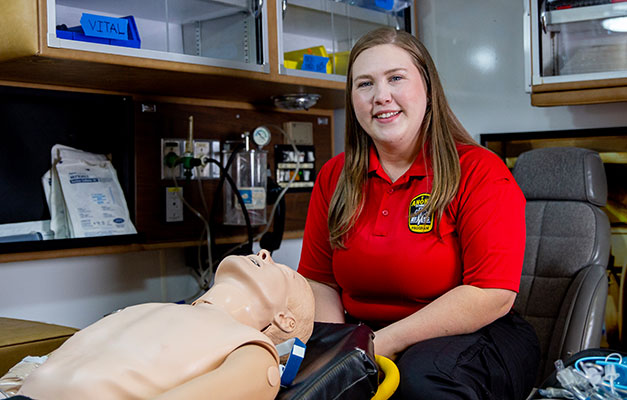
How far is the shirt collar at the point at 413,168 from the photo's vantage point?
1516mm

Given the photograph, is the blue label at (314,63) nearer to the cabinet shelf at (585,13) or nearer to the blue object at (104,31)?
the blue object at (104,31)

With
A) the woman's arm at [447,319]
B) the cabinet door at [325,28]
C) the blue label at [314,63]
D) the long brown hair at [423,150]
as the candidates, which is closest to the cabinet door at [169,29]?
the cabinet door at [325,28]

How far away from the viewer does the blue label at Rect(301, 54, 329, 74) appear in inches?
86.3

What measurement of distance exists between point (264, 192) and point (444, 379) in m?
1.19

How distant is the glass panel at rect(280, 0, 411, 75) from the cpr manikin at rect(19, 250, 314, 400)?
4.60ft

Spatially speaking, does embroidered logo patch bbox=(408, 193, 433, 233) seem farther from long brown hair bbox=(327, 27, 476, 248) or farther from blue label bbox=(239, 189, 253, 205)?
blue label bbox=(239, 189, 253, 205)

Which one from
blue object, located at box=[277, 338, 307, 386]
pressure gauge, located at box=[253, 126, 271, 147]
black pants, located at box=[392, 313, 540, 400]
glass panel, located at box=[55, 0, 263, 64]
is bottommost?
black pants, located at box=[392, 313, 540, 400]

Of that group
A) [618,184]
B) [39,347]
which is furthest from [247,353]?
[618,184]

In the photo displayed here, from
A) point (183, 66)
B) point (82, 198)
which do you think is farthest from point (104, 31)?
point (82, 198)

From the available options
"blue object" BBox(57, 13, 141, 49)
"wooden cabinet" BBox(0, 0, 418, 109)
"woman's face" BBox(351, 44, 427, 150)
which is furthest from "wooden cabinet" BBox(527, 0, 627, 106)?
"blue object" BBox(57, 13, 141, 49)

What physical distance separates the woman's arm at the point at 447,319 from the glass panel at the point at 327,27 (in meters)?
1.11

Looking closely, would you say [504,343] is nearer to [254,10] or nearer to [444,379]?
[444,379]

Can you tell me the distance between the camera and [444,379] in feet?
3.83

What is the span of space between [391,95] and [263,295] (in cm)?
68
